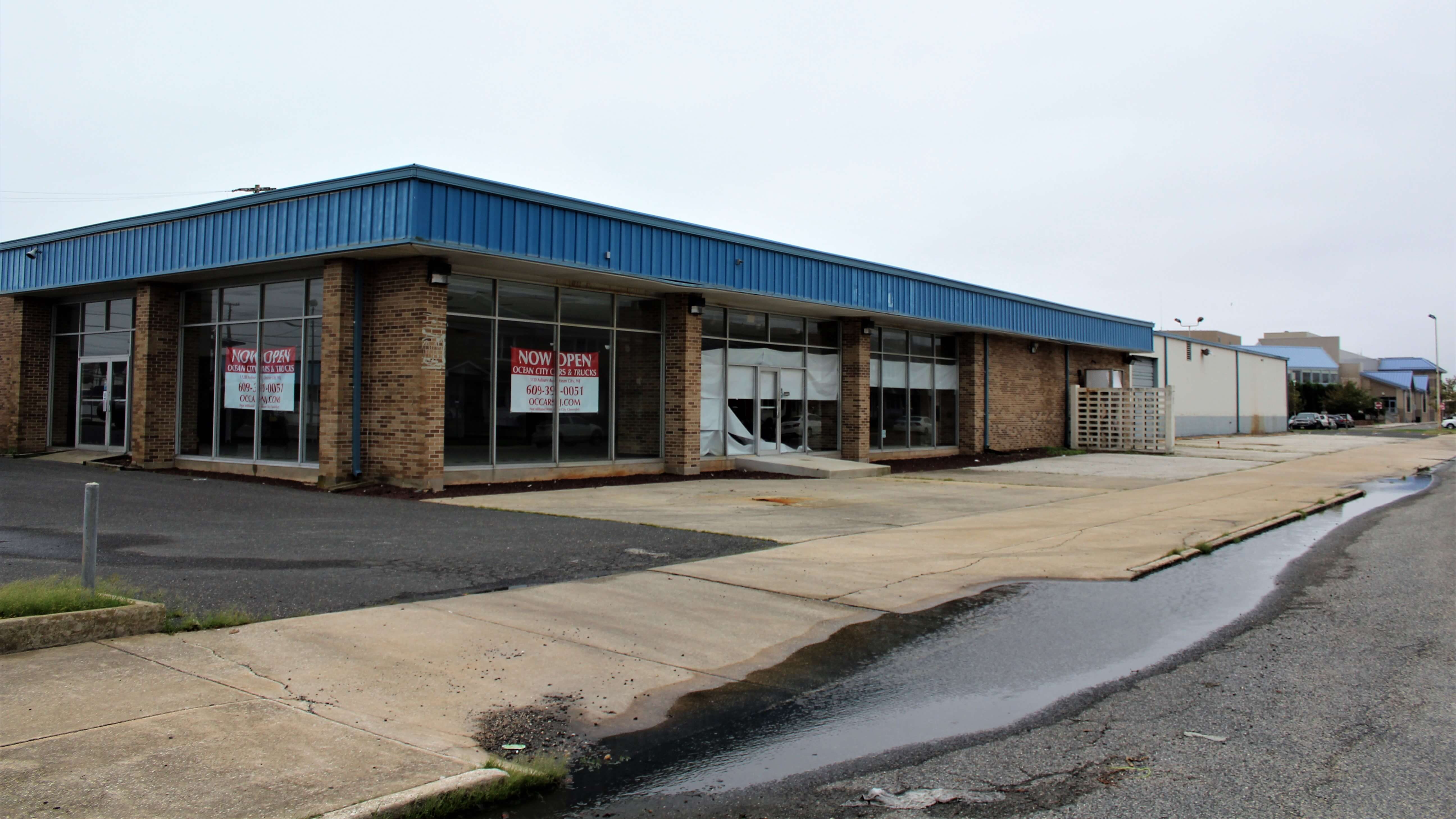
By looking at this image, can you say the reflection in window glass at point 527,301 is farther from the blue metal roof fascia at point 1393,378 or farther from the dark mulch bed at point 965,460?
the blue metal roof fascia at point 1393,378

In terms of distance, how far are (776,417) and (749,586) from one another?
46.9 feet

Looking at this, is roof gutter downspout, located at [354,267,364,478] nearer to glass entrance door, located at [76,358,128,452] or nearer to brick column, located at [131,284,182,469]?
brick column, located at [131,284,182,469]

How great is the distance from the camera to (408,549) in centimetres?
991

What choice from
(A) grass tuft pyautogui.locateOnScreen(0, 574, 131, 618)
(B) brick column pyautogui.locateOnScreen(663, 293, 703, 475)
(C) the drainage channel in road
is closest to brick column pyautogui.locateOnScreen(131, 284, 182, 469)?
(B) brick column pyautogui.locateOnScreen(663, 293, 703, 475)

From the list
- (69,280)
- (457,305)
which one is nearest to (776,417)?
(457,305)

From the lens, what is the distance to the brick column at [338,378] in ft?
51.1

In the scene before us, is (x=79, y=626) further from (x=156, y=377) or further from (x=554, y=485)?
(x=156, y=377)

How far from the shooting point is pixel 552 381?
17.8 m

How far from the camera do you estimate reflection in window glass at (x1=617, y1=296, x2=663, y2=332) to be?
19.2 meters

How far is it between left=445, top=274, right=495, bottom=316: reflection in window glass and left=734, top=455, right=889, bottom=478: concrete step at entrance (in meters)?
7.09

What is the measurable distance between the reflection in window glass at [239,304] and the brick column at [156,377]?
1.42 m

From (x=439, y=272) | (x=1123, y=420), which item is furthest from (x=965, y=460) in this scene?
(x=439, y=272)

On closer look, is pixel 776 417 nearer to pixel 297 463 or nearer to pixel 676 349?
pixel 676 349

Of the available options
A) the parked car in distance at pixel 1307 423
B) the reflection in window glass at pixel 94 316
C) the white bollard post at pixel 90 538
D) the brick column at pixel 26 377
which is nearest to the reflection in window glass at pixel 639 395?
the reflection in window glass at pixel 94 316
